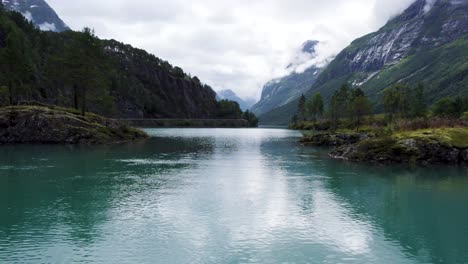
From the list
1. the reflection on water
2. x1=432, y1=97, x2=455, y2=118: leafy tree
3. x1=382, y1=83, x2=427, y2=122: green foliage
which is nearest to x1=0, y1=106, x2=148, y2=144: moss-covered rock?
the reflection on water

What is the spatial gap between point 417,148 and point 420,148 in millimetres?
593

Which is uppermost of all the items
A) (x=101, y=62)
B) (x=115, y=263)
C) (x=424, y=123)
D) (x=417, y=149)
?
(x=101, y=62)

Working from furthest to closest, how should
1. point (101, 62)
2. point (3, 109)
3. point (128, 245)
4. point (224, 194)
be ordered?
point (101, 62)
point (3, 109)
point (224, 194)
point (128, 245)

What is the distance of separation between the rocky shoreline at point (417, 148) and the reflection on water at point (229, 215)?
10.1 meters

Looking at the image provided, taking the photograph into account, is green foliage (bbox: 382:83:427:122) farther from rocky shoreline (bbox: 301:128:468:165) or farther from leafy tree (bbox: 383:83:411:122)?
rocky shoreline (bbox: 301:128:468:165)

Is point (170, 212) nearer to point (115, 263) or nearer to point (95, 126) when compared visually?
point (115, 263)

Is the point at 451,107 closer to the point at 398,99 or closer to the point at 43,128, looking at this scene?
the point at 398,99

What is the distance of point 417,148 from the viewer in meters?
75.2

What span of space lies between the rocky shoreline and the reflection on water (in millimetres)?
10117

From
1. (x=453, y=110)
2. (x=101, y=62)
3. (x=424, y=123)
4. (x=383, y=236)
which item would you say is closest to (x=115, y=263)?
(x=383, y=236)

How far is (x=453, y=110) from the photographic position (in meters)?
180

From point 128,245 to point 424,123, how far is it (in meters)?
80.2

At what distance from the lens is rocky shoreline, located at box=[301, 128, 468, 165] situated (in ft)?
241

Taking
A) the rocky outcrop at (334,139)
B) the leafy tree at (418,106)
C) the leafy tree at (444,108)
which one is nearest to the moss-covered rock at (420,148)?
the rocky outcrop at (334,139)
